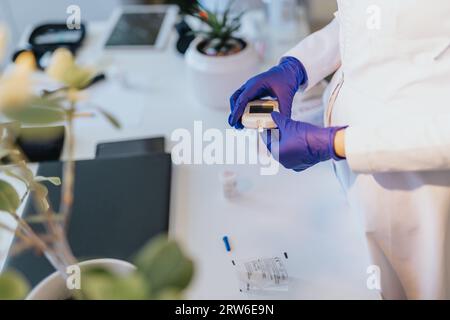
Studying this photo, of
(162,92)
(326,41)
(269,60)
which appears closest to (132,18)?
(162,92)

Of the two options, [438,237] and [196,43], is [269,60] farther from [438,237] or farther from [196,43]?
[438,237]

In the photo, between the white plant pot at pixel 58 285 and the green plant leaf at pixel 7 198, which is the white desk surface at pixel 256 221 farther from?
the green plant leaf at pixel 7 198

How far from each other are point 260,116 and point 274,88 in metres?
0.09

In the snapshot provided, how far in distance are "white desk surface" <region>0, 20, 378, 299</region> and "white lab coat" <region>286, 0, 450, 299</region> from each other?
57 millimetres

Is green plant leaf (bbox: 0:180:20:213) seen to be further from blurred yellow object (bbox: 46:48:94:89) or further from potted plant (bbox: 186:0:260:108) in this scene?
potted plant (bbox: 186:0:260:108)

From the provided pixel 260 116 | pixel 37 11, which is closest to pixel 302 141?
pixel 260 116

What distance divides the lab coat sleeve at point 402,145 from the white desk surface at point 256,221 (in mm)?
167

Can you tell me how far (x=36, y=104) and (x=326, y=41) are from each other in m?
0.61

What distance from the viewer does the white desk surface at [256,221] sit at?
0.73 m

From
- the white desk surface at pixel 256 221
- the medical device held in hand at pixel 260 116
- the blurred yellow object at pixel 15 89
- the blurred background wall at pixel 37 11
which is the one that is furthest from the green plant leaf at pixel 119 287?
the blurred background wall at pixel 37 11

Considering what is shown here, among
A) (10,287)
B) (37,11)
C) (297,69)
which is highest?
(37,11)

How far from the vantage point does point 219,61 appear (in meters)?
0.99

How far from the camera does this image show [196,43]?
104cm

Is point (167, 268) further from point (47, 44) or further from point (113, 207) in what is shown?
point (47, 44)
